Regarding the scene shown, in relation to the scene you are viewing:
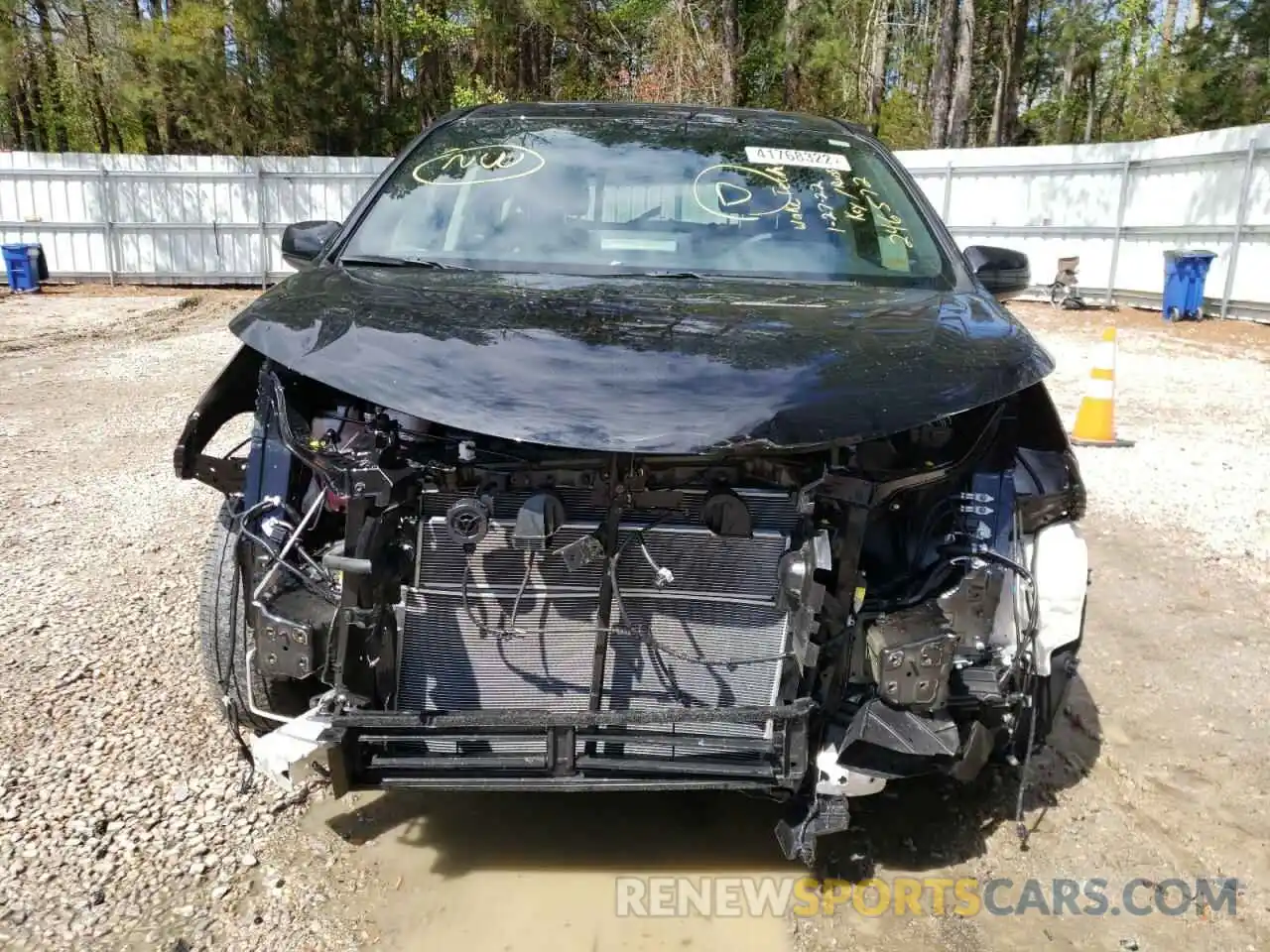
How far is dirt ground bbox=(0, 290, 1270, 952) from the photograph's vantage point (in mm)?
2338

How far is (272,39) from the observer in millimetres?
19516

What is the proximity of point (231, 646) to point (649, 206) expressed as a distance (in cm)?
181

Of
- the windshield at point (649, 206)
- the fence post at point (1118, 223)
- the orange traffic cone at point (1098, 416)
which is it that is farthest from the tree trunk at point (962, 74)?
the windshield at point (649, 206)

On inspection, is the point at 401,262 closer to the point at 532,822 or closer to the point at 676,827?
the point at 532,822

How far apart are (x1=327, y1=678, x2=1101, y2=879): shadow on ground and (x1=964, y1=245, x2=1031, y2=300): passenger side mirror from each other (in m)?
1.53

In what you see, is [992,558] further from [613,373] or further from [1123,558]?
[1123,558]

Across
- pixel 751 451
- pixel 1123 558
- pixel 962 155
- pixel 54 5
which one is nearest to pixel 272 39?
pixel 54 5

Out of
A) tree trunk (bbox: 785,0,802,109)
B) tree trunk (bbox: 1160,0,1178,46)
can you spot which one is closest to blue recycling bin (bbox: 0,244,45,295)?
tree trunk (bbox: 785,0,802,109)

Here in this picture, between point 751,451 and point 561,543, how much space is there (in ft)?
1.70

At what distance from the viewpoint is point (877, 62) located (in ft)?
76.8

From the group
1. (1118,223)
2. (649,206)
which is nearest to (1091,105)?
(1118,223)

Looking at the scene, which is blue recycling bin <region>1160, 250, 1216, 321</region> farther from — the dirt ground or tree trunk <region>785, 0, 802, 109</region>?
tree trunk <region>785, 0, 802, 109</region>

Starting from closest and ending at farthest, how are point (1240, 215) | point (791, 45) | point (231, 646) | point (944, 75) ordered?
point (231, 646), point (1240, 215), point (944, 75), point (791, 45)

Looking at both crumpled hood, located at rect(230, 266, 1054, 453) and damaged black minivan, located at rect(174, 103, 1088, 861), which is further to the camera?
damaged black minivan, located at rect(174, 103, 1088, 861)
